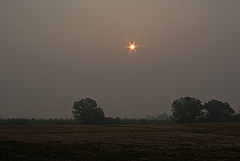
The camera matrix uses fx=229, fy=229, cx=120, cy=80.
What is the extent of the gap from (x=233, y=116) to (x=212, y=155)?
13583 cm

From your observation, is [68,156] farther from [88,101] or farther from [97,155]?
[88,101]

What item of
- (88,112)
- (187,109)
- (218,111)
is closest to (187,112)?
(187,109)

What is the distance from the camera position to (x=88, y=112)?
13800 cm

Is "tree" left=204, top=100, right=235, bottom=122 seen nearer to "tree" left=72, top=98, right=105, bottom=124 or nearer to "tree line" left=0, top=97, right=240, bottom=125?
"tree line" left=0, top=97, right=240, bottom=125

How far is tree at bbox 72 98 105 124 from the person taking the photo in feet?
440

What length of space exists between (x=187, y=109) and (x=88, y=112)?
6145cm

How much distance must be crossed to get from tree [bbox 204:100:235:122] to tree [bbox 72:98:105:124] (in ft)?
216

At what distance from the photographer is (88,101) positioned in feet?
468

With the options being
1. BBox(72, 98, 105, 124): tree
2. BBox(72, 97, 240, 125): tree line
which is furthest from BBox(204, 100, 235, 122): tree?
BBox(72, 98, 105, 124): tree

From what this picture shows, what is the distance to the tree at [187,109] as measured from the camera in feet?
465

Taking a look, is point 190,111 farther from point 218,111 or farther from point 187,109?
point 218,111

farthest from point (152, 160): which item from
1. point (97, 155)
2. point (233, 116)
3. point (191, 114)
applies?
point (233, 116)

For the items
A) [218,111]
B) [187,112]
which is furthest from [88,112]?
[218,111]

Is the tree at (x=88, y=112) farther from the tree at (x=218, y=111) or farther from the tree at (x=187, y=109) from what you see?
the tree at (x=218, y=111)
